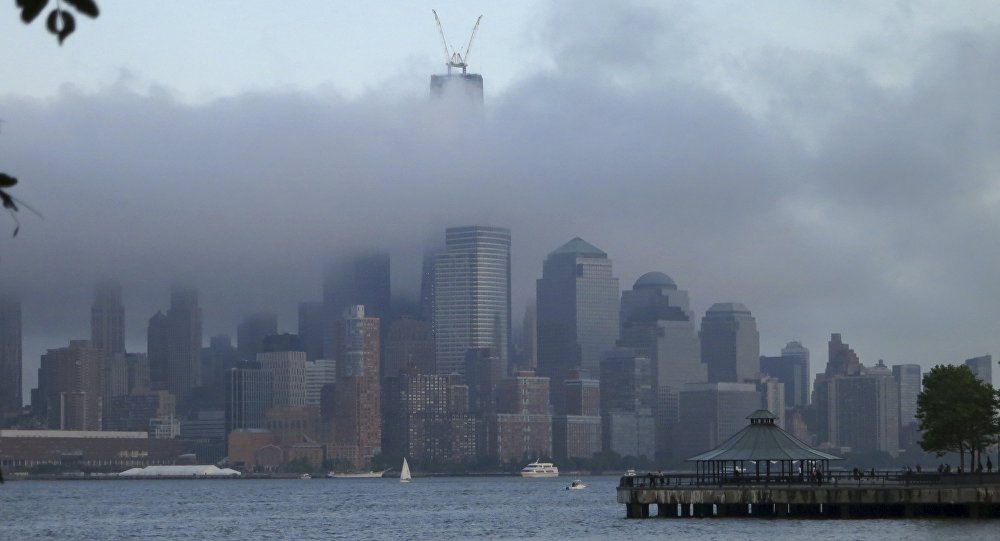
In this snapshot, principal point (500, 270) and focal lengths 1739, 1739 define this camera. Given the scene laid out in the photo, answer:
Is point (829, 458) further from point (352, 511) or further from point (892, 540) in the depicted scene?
point (352, 511)

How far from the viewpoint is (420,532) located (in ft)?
412

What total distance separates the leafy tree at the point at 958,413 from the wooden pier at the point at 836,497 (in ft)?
25.0

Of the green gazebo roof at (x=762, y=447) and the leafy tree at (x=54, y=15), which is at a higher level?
the leafy tree at (x=54, y=15)

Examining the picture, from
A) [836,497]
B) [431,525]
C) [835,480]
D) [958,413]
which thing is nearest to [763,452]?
[835,480]

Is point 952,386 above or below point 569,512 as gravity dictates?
above

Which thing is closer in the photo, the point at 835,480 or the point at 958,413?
the point at 835,480

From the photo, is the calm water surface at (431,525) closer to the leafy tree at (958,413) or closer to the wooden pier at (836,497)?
the wooden pier at (836,497)

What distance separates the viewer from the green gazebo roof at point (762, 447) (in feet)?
347

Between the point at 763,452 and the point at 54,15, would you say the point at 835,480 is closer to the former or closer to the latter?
the point at 763,452

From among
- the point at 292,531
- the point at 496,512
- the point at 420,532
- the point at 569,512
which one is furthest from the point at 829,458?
the point at 496,512

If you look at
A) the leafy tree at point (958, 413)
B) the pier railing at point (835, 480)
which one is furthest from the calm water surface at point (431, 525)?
the leafy tree at point (958, 413)

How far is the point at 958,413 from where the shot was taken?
11425 cm

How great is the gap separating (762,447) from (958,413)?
15528 millimetres

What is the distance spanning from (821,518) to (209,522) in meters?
68.7
